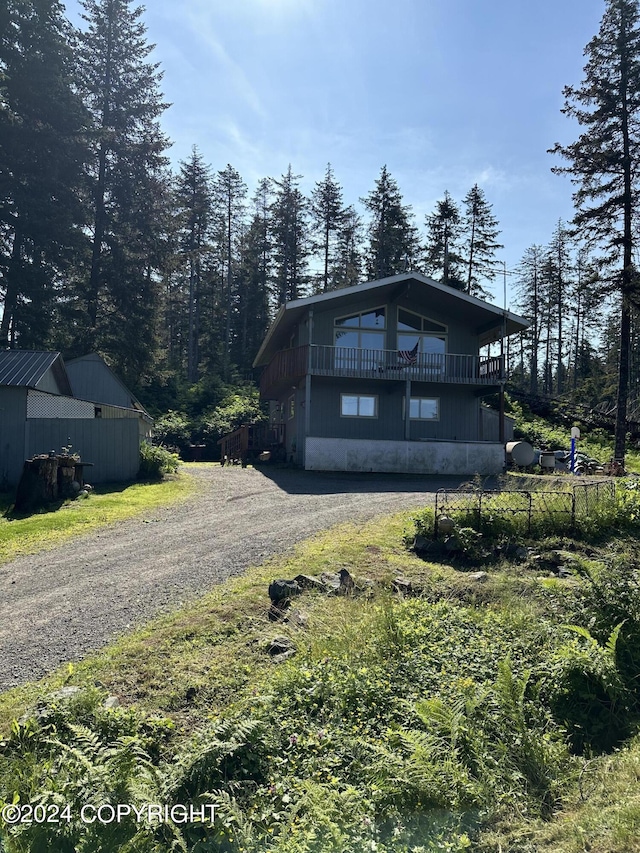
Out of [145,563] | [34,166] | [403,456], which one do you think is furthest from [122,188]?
[145,563]

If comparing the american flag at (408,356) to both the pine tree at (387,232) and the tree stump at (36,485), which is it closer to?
the tree stump at (36,485)

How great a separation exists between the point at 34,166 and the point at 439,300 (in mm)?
19338

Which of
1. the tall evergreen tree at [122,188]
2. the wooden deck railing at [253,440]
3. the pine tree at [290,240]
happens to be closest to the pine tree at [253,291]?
the pine tree at [290,240]

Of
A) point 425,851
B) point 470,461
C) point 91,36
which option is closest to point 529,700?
point 425,851

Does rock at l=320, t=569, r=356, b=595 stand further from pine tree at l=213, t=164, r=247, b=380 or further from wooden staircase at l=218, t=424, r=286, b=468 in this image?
pine tree at l=213, t=164, r=247, b=380

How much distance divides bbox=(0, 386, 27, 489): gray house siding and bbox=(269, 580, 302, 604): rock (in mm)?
10306

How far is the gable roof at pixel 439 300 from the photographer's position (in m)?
18.9

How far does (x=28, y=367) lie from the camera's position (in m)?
14.1

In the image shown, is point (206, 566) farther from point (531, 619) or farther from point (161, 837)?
point (161, 837)

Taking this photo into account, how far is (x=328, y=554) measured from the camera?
7.42 meters

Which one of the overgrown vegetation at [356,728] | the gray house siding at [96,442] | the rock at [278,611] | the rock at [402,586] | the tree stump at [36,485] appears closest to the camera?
the overgrown vegetation at [356,728]

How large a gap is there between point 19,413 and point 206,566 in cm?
895

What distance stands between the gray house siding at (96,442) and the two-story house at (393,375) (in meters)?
5.78

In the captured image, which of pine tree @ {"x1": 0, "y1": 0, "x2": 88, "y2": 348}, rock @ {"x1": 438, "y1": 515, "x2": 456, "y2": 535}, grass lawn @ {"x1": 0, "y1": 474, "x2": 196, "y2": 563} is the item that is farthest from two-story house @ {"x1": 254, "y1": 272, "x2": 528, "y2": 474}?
pine tree @ {"x1": 0, "y1": 0, "x2": 88, "y2": 348}
